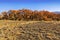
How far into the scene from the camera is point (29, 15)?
49.8 ft

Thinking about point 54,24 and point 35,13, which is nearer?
point 54,24

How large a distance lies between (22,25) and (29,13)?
3.63m

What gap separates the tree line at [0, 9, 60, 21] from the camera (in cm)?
1469

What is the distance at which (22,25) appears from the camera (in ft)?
38.7

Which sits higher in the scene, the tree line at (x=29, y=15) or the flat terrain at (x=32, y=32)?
the tree line at (x=29, y=15)

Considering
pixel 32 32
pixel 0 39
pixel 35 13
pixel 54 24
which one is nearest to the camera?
pixel 0 39

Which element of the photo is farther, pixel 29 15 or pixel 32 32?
pixel 29 15

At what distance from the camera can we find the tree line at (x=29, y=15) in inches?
578

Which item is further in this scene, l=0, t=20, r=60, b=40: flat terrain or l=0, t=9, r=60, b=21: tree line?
l=0, t=9, r=60, b=21: tree line

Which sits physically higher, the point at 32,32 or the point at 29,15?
the point at 29,15

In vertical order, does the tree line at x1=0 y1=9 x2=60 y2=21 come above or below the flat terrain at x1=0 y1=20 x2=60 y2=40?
above

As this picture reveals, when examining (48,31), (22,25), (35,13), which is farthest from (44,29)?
(35,13)

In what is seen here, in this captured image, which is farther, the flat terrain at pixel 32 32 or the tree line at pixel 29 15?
the tree line at pixel 29 15

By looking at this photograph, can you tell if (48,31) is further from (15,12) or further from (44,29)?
(15,12)
